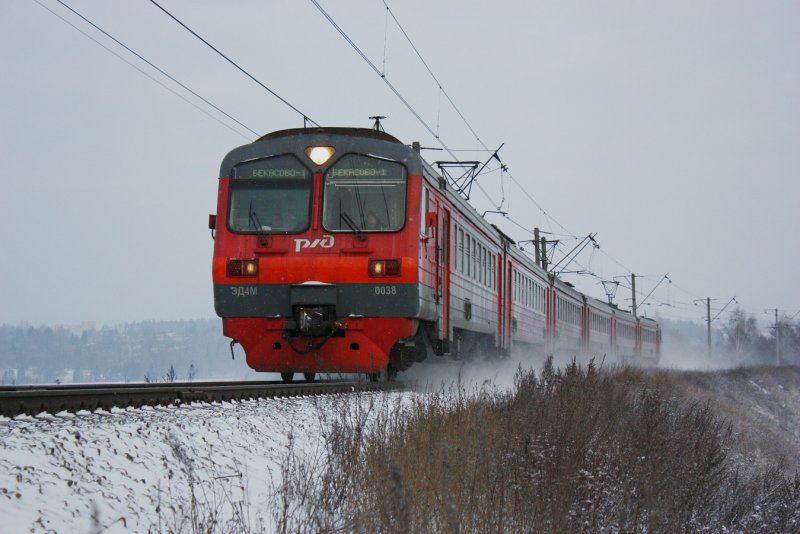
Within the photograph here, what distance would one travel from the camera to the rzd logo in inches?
472

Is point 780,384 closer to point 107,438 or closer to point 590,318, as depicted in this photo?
point 590,318

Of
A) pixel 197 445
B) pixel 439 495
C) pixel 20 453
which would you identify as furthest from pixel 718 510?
pixel 20 453

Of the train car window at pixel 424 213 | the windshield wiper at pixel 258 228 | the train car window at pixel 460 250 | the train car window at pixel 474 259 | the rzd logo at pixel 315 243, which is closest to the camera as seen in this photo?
the rzd logo at pixel 315 243

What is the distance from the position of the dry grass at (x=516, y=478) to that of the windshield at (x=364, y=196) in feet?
8.77

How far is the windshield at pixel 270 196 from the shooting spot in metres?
12.1

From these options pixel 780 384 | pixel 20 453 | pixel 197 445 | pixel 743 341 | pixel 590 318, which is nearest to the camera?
pixel 20 453

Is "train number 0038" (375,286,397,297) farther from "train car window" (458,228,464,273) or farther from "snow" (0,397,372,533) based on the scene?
"snow" (0,397,372,533)

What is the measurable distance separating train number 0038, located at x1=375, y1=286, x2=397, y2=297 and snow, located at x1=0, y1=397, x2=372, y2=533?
4.32 m

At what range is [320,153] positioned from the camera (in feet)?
40.2

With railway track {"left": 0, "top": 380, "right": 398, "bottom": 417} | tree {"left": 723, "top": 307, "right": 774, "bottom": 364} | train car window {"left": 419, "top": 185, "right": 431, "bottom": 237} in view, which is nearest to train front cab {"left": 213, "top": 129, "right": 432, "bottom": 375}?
train car window {"left": 419, "top": 185, "right": 431, "bottom": 237}

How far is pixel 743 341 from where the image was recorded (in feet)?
422

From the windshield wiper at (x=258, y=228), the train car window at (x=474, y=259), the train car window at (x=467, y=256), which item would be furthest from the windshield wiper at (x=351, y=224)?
the train car window at (x=474, y=259)

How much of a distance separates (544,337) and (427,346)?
13906 mm

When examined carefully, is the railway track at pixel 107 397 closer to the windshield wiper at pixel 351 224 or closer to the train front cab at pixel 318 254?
the train front cab at pixel 318 254
